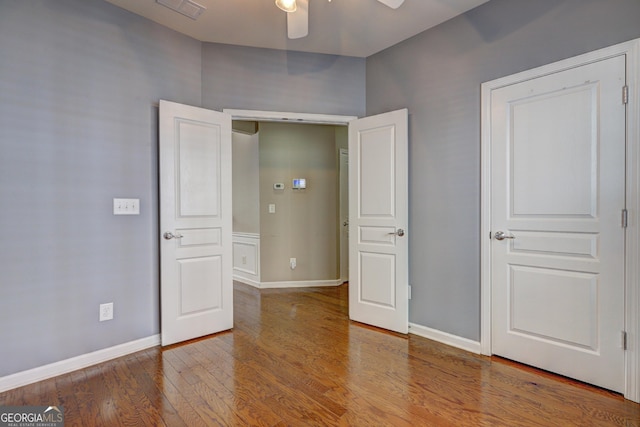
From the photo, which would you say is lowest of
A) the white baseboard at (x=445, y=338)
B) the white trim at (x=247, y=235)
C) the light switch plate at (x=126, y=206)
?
the white baseboard at (x=445, y=338)

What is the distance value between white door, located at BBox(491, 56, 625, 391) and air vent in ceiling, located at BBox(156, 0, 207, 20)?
236cm

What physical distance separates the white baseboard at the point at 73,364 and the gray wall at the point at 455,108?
2322 mm

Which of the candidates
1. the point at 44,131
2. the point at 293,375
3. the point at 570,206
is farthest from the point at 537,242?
the point at 44,131

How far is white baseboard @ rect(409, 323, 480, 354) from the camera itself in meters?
→ 2.64

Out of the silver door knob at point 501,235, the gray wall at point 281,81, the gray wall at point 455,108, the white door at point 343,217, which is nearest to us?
the gray wall at point 455,108

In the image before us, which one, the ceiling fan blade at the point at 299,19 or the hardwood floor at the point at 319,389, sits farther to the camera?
the ceiling fan blade at the point at 299,19

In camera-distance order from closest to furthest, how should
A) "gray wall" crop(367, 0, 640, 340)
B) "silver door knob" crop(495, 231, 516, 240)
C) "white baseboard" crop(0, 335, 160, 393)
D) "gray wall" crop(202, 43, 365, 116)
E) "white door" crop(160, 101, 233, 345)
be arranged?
"white baseboard" crop(0, 335, 160, 393) < "gray wall" crop(367, 0, 640, 340) < "silver door knob" crop(495, 231, 516, 240) < "white door" crop(160, 101, 233, 345) < "gray wall" crop(202, 43, 365, 116)

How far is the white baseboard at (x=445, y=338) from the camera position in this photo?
2.64 m

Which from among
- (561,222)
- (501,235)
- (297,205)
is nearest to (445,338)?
(501,235)

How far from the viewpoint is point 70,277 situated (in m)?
2.32

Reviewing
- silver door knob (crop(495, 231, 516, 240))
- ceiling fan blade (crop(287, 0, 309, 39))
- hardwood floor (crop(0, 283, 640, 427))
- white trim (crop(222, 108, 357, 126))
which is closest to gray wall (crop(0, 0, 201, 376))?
hardwood floor (crop(0, 283, 640, 427))

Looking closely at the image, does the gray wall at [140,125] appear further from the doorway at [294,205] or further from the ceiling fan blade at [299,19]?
the doorway at [294,205]

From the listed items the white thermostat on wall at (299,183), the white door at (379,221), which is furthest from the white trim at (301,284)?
the white door at (379,221)

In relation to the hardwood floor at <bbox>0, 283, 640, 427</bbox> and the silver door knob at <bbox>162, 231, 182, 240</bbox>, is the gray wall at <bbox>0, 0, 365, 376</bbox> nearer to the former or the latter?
the silver door knob at <bbox>162, 231, 182, 240</bbox>
